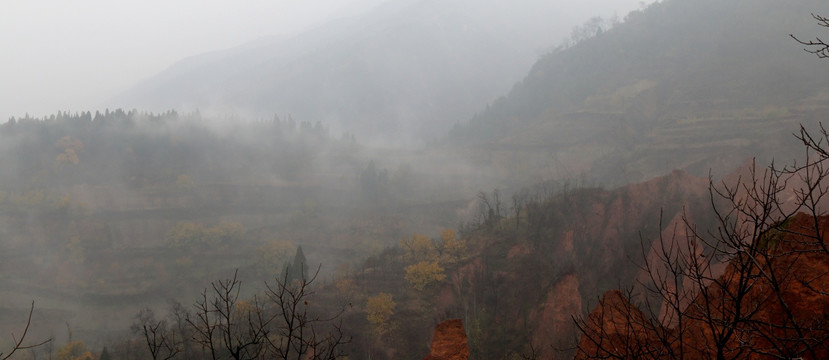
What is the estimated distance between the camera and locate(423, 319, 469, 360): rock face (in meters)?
23.9

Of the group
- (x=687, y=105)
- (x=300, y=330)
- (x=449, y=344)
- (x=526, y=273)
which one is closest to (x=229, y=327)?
(x=300, y=330)

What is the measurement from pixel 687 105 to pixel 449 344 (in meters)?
154

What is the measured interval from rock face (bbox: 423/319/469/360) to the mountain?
106035 mm

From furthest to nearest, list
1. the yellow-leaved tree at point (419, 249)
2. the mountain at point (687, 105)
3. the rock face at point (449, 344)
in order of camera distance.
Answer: the mountain at point (687, 105)
the yellow-leaved tree at point (419, 249)
the rock face at point (449, 344)

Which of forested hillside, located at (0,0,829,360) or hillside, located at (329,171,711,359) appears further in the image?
forested hillside, located at (0,0,829,360)

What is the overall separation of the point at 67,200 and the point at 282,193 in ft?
223

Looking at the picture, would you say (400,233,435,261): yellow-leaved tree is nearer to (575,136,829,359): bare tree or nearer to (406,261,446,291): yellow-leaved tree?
A: (406,261,446,291): yellow-leaved tree

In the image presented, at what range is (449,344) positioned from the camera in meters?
24.4

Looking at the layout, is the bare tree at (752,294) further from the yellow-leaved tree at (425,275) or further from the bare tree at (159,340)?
the yellow-leaved tree at (425,275)

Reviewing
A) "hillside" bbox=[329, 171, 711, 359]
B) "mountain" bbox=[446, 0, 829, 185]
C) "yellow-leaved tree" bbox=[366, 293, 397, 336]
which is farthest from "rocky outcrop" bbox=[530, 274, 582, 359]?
"mountain" bbox=[446, 0, 829, 185]

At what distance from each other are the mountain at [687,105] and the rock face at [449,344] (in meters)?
106

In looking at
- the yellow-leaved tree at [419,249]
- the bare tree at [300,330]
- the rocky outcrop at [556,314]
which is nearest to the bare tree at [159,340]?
the bare tree at [300,330]

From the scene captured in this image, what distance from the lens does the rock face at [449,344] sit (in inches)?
942

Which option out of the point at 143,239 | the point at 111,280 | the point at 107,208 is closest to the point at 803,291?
the point at 111,280
